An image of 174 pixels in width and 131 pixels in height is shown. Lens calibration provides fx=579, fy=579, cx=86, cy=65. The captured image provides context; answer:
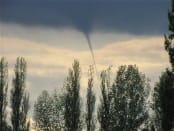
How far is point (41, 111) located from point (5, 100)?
71.0 ft

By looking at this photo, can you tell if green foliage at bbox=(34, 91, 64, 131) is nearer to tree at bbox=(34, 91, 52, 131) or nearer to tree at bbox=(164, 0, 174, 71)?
tree at bbox=(34, 91, 52, 131)

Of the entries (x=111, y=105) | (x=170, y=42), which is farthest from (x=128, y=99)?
(x=170, y=42)

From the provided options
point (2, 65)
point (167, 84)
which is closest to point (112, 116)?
point (2, 65)

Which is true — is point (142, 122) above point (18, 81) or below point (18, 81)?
below

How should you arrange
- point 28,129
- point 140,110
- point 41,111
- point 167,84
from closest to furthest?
point 167,84
point 28,129
point 140,110
point 41,111

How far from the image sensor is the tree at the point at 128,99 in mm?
91938

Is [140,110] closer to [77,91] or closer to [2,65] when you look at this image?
[77,91]

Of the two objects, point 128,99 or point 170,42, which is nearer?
point 170,42

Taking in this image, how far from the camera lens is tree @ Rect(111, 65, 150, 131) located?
302ft

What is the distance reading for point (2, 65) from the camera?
9119 cm

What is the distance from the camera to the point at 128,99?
95.5m

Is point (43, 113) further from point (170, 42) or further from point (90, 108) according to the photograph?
point (170, 42)

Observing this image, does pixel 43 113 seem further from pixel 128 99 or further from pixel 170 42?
pixel 170 42

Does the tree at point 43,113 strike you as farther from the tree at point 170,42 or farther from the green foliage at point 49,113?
the tree at point 170,42
